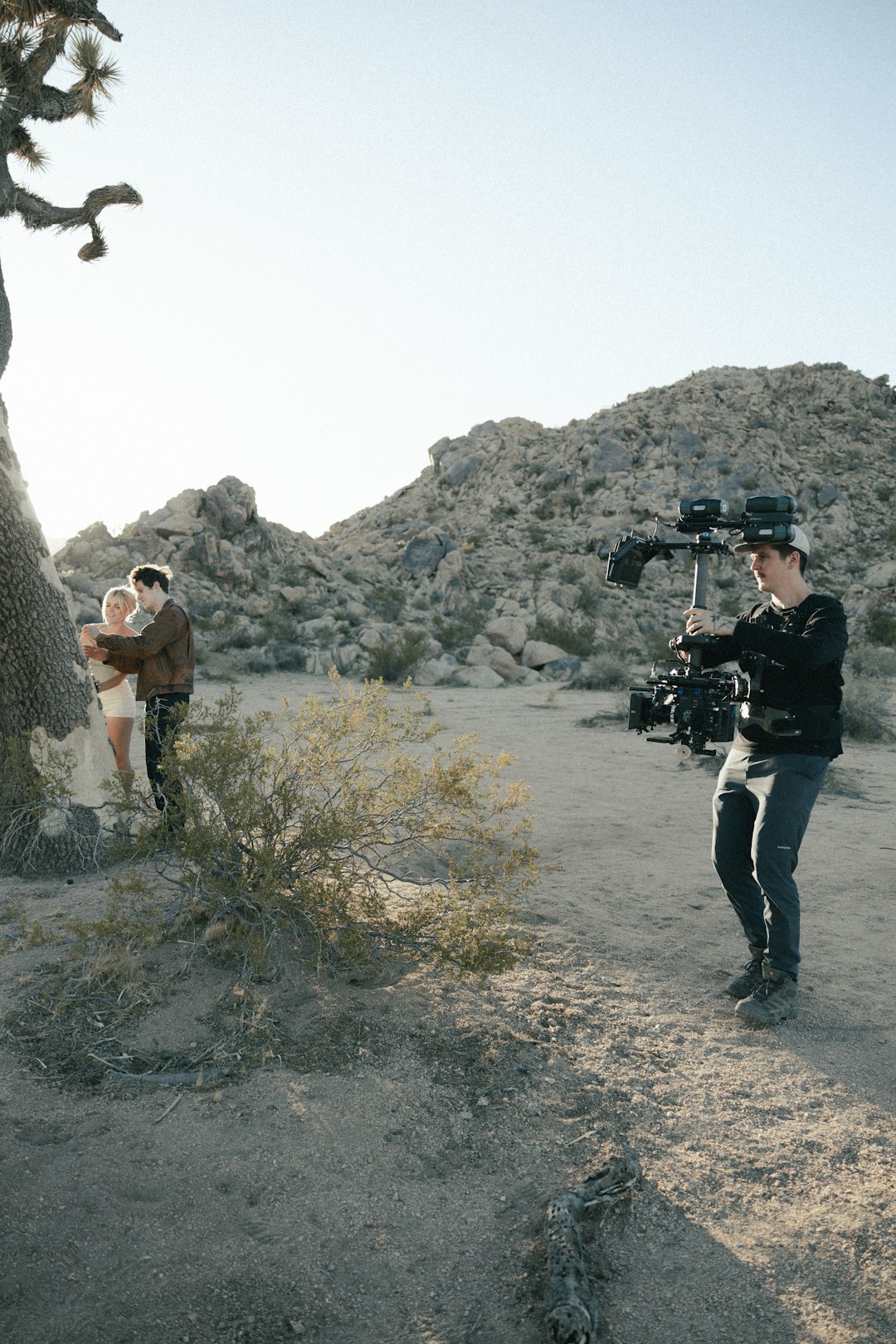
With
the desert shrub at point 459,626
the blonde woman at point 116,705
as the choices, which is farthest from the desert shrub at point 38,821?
the desert shrub at point 459,626

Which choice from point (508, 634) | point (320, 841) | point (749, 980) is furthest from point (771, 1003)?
point (508, 634)

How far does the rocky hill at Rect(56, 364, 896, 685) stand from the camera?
21.1 metres

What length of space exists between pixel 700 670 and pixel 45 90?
7.35 meters

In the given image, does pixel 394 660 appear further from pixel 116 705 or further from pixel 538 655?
pixel 116 705

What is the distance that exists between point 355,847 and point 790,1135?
224 centimetres

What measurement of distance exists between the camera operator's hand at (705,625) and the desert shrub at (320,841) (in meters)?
1.10

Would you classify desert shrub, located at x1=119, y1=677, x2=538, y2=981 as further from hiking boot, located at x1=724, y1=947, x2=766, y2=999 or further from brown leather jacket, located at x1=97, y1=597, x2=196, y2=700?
brown leather jacket, located at x1=97, y1=597, x2=196, y2=700

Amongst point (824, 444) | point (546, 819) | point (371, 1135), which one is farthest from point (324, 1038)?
point (824, 444)

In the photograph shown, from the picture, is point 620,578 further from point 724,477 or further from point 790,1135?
point 724,477

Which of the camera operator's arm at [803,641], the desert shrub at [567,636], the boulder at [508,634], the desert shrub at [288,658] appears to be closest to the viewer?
the camera operator's arm at [803,641]

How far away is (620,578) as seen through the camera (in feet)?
13.9

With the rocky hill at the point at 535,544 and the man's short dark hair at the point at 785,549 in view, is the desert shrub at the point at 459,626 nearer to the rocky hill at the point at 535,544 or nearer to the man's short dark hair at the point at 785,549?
the rocky hill at the point at 535,544

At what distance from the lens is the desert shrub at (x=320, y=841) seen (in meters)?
3.94

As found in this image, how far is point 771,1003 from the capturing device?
394 centimetres
